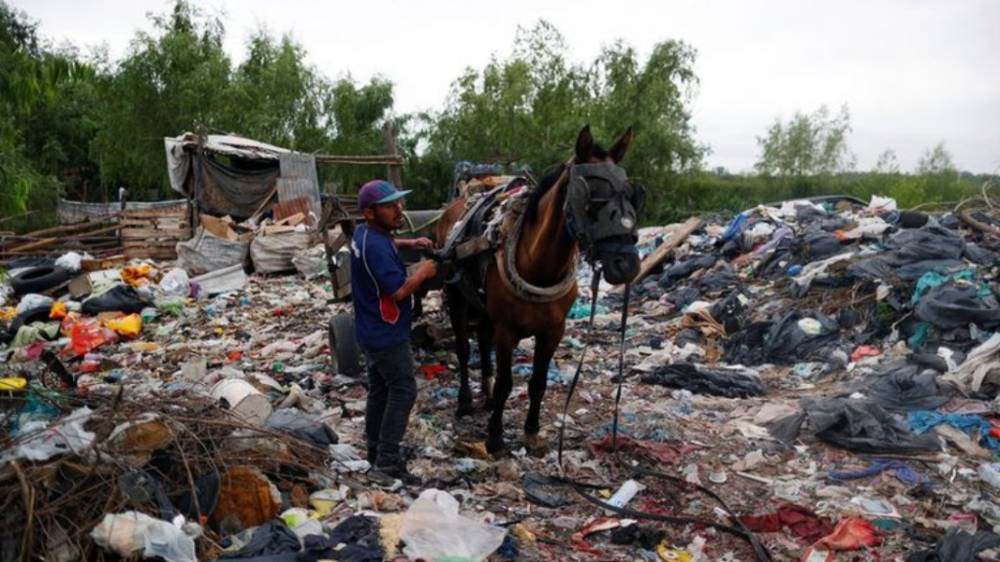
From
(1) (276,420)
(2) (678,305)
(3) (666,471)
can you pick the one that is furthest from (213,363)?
(2) (678,305)

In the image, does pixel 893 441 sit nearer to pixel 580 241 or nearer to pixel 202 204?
pixel 580 241

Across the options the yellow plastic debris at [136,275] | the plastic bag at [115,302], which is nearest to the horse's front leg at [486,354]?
the plastic bag at [115,302]

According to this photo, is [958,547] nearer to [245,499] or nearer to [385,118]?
[245,499]

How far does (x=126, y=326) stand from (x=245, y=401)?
5.07m

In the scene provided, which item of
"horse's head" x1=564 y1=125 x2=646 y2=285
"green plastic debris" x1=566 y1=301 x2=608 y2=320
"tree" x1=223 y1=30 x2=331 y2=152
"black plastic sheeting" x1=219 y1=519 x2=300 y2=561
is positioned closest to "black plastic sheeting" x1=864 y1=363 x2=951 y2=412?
"horse's head" x1=564 y1=125 x2=646 y2=285

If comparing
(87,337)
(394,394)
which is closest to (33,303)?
(87,337)

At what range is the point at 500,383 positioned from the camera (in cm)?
448

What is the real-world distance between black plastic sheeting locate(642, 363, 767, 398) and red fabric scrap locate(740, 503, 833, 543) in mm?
2421

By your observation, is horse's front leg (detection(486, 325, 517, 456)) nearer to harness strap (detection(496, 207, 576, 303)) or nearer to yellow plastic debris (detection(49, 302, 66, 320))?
harness strap (detection(496, 207, 576, 303))

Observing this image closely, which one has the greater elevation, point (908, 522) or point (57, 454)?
point (57, 454)

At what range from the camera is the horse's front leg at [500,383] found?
14.4ft

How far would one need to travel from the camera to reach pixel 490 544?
10.5 feet

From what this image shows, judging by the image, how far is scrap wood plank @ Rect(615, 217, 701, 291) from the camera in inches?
471

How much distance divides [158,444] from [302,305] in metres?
7.18
